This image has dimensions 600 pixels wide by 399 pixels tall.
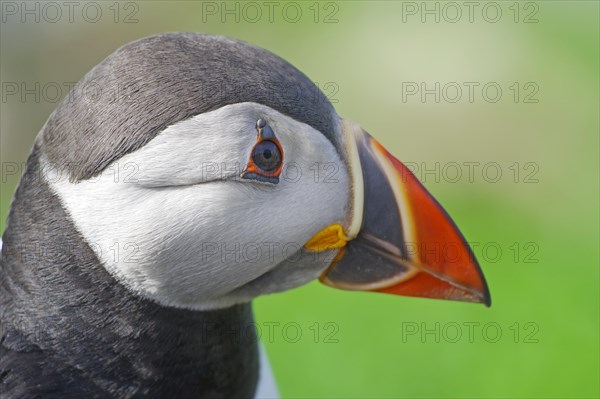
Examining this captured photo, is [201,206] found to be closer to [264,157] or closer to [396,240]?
[264,157]

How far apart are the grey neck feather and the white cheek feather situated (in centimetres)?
5

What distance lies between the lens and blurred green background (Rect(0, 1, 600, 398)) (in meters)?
5.11

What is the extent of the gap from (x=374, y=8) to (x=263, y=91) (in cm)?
644

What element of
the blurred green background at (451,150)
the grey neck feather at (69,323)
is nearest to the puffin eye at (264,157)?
the grey neck feather at (69,323)

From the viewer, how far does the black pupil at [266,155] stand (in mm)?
2338

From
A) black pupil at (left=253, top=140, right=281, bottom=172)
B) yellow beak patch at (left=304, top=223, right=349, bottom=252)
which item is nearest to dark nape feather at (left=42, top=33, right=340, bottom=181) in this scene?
black pupil at (left=253, top=140, right=281, bottom=172)

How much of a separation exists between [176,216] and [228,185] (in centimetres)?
17

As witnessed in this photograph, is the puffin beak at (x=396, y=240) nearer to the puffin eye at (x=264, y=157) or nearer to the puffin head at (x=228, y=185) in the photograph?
the puffin head at (x=228, y=185)

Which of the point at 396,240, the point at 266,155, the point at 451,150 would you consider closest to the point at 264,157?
the point at 266,155

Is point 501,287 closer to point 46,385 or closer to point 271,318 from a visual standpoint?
point 271,318

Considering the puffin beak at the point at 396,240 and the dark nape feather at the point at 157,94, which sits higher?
the dark nape feather at the point at 157,94

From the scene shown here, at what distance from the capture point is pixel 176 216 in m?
2.25

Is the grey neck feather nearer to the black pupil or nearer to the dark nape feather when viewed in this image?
the dark nape feather

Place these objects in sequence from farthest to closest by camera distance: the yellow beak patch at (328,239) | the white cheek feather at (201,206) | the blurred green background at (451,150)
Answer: the blurred green background at (451,150)
the yellow beak patch at (328,239)
the white cheek feather at (201,206)
